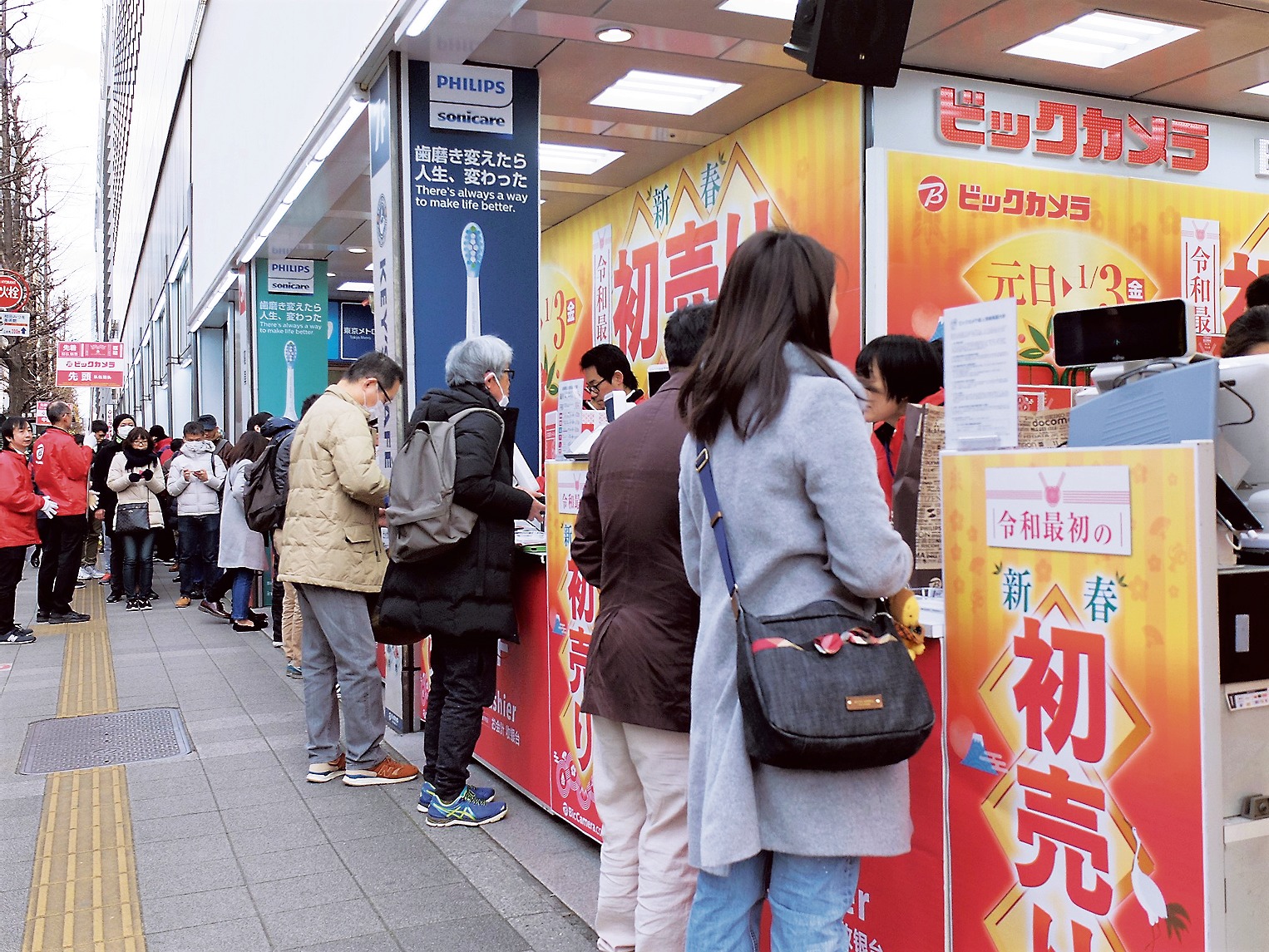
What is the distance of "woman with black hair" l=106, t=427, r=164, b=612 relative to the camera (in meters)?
10.5

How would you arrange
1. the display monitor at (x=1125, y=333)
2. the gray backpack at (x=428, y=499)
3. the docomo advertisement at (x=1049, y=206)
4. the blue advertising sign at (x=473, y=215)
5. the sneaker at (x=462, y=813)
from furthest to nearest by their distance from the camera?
1. the docomo advertisement at (x=1049, y=206)
2. the blue advertising sign at (x=473, y=215)
3. the sneaker at (x=462, y=813)
4. the gray backpack at (x=428, y=499)
5. the display monitor at (x=1125, y=333)

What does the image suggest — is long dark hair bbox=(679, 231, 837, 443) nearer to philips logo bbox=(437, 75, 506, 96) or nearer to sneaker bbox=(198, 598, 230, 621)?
philips logo bbox=(437, 75, 506, 96)

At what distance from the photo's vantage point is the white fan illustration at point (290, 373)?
11672mm

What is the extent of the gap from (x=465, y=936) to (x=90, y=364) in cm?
2382

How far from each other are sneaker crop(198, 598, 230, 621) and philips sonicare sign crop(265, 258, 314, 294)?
3215 mm

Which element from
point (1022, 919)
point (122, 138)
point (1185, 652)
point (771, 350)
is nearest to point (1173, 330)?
point (1185, 652)

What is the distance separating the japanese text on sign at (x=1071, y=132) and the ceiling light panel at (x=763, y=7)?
3.91ft

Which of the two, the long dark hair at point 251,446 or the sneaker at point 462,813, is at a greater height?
the long dark hair at point 251,446

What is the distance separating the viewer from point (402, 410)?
19.2ft

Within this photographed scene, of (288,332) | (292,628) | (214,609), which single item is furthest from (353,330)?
(292,628)

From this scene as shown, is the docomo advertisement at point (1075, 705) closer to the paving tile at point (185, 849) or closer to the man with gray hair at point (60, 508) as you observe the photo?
A: the paving tile at point (185, 849)

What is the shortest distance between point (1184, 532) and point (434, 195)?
15.2 feet

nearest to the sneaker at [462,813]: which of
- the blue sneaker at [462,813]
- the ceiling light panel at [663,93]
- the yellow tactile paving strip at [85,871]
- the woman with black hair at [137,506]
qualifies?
the blue sneaker at [462,813]

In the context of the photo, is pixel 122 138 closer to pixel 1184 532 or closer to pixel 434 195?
pixel 434 195
